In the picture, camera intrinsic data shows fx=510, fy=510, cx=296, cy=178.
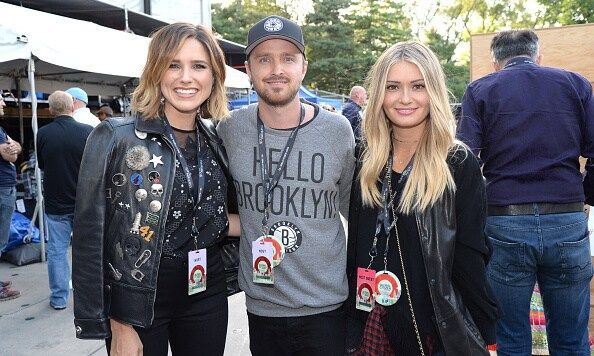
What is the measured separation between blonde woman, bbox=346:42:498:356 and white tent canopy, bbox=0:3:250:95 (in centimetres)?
466

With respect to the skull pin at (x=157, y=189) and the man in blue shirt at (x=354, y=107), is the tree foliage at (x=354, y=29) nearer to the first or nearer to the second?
the man in blue shirt at (x=354, y=107)

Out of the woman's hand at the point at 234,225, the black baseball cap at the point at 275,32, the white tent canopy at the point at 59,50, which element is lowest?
the woman's hand at the point at 234,225

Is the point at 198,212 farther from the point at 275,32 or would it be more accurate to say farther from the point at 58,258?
the point at 58,258

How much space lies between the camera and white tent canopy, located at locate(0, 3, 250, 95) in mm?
5348

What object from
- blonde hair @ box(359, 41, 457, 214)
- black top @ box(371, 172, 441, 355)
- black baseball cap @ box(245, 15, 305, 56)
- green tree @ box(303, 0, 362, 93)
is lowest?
black top @ box(371, 172, 441, 355)

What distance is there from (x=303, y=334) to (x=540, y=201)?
4.87 feet

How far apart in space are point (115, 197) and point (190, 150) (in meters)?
0.37

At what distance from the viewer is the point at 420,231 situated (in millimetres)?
1945

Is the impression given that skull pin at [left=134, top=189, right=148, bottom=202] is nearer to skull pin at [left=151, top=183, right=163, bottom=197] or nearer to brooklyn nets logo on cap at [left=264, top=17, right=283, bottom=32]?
skull pin at [left=151, top=183, right=163, bottom=197]

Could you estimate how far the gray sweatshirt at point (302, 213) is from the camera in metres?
2.09

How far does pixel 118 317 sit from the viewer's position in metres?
1.92

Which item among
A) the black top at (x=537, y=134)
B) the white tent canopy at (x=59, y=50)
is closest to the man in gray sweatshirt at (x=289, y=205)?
the black top at (x=537, y=134)

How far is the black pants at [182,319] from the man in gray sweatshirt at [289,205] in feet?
0.53

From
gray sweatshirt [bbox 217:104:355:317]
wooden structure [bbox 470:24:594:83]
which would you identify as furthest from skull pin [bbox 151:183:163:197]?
wooden structure [bbox 470:24:594:83]
